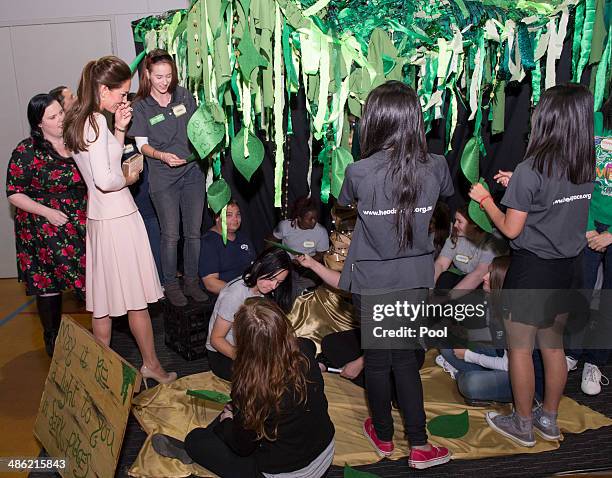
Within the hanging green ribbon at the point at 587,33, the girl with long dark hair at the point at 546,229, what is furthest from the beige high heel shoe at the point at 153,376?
the hanging green ribbon at the point at 587,33

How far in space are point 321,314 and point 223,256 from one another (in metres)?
0.62

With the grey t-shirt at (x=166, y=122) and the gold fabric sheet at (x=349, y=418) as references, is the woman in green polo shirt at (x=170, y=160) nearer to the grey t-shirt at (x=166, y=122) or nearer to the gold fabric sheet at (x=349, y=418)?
the grey t-shirt at (x=166, y=122)

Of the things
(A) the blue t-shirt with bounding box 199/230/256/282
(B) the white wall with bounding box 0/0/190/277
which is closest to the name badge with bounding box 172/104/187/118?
(A) the blue t-shirt with bounding box 199/230/256/282

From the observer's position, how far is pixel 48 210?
9.85ft

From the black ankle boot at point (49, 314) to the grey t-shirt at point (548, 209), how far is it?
2276 mm

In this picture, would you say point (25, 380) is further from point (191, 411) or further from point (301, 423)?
point (301, 423)

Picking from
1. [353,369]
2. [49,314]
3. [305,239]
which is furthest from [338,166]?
[49,314]

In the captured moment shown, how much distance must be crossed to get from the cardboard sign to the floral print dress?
2.21 feet

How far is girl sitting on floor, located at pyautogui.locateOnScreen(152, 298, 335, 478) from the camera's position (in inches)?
76.0

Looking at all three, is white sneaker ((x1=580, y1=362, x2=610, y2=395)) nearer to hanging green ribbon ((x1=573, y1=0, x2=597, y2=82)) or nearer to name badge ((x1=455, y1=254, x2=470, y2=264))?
name badge ((x1=455, y1=254, x2=470, y2=264))

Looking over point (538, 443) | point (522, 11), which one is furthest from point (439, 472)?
point (522, 11)

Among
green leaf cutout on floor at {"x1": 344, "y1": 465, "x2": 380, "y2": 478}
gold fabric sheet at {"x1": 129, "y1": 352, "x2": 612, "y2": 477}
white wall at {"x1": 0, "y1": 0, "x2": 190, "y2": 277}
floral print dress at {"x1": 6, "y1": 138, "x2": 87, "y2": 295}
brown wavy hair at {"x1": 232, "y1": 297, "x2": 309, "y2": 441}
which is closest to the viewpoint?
brown wavy hair at {"x1": 232, "y1": 297, "x2": 309, "y2": 441}

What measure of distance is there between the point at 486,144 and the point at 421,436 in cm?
214

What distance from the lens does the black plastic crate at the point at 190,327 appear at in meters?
3.15
